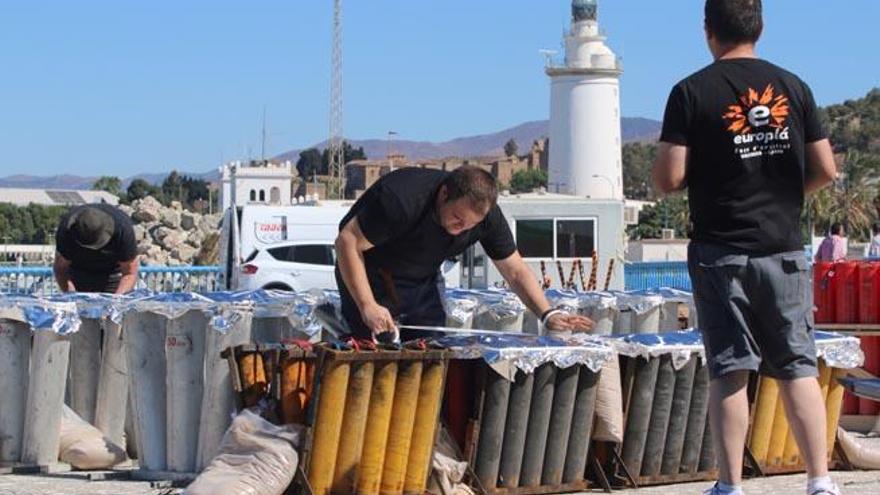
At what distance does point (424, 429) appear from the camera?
8.41 meters

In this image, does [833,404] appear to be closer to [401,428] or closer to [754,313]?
[401,428]

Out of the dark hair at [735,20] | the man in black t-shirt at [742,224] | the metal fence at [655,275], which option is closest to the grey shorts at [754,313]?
the man in black t-shirt at [742,224]

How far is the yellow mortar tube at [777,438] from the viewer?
9758 millimetres

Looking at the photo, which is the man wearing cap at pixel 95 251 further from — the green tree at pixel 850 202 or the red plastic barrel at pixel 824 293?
the green tree at pixel 850 202

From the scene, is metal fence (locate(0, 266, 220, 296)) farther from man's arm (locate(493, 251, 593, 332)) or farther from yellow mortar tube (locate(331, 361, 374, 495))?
yellow mortar tube (locate(331, 361, 374, 495))

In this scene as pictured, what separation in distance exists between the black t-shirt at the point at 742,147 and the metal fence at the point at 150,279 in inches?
648

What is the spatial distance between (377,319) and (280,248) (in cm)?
2328

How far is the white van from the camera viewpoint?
30375mm

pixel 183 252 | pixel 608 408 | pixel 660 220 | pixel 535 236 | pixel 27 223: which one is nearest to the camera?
pixel 608 408

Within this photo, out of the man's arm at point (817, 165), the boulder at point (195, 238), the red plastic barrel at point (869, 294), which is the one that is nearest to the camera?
the man's arm at point (817, 165)

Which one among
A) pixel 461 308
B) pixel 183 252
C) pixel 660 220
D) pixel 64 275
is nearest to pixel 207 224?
pixel 183 252

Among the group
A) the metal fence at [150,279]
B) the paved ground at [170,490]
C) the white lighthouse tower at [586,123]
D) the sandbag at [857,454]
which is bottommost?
the paved ground at [170,490]

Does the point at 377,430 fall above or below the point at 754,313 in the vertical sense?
below

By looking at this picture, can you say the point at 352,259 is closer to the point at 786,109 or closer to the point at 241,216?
the point at 786,109
